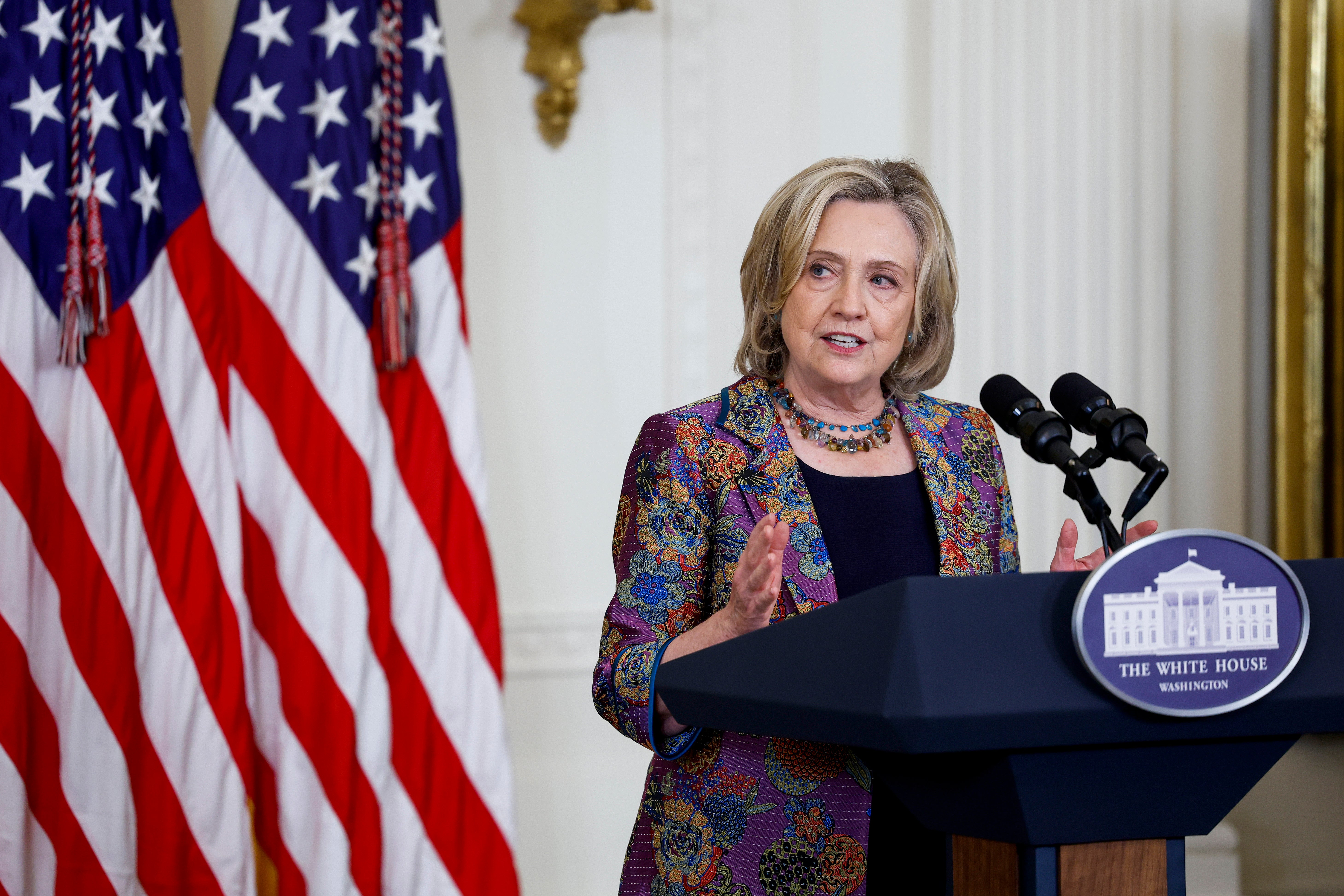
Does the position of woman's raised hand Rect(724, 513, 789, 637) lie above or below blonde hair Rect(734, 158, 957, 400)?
below

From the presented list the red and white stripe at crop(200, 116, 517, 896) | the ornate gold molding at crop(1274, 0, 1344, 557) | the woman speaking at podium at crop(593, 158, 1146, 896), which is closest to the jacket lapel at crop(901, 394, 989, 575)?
the woman speaking at podium at crop(593, 158, 1146, 896)

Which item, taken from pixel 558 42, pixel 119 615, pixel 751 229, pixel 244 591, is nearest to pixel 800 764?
pixel 244 591

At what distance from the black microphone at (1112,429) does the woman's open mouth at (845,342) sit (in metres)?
0.41

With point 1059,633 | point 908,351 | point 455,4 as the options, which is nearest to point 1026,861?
point 1059,633

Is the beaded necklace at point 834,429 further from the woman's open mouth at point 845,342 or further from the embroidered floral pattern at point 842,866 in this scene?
the embroidered floral pattern at point 842,866

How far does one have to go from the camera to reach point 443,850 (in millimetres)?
2668

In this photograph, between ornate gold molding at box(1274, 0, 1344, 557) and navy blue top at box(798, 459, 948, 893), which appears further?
ornate gold molding at box(1274, 0, 1344, 557)

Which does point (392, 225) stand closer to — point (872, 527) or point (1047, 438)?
point (872, 527)

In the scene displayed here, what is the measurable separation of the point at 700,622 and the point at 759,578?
0.36m

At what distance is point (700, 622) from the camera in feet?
4.72

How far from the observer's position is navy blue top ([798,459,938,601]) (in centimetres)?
147

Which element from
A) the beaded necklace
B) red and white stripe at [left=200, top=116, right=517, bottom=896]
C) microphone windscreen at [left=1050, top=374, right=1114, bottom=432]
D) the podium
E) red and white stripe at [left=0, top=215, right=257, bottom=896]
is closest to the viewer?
the podium

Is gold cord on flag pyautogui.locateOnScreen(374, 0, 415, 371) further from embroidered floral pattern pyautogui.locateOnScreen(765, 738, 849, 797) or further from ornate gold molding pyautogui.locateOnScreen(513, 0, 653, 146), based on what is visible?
embroidered floral pattern pyautogui.locateOnScreen(765, 738, 849, 797)

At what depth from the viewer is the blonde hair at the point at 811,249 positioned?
61.2 inches
